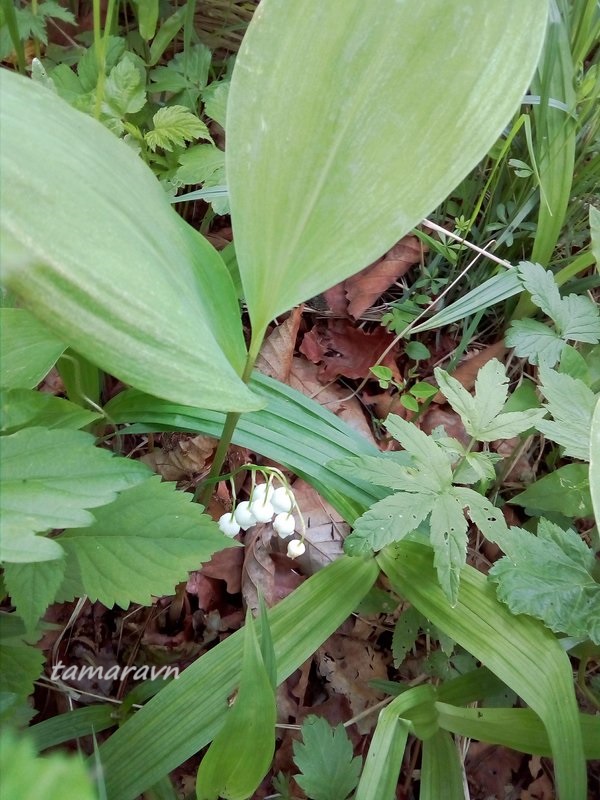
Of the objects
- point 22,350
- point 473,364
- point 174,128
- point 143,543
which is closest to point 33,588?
point 143,543

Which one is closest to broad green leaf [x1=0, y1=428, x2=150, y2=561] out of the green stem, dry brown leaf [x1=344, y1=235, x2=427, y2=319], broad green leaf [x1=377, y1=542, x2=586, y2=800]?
the green stem

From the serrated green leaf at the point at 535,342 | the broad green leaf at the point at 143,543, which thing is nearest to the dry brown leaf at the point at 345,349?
the serrated green leaf at the point at 535,342

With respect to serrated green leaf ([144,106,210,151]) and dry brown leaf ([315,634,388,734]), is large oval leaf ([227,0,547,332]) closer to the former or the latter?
serrated green leaf ([144,106,210,151])

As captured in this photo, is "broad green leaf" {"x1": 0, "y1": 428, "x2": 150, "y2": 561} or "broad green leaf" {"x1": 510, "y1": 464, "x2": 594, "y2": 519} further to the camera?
"broad green leaf" {"x1": 510, "y1": 464, "x2": 594, "y2": 519}

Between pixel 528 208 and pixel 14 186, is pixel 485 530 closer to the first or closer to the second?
pixel 14 186

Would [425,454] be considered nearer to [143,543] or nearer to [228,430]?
[228,430]

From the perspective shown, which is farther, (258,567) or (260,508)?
(258,567)

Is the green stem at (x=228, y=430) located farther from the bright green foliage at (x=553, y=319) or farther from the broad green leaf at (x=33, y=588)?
the bright green foliage at (x=553, y=319)

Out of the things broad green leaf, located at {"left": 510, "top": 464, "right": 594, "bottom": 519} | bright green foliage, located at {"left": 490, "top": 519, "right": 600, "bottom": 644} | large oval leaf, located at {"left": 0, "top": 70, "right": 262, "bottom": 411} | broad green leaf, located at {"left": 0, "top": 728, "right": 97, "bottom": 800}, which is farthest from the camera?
broad green leaf, located at {"left": 510, "top": 464, "right": 594, "bottom": 519}
